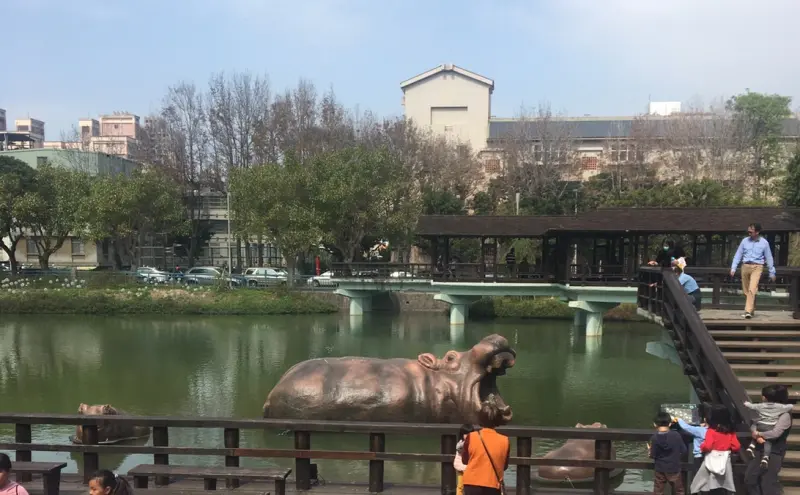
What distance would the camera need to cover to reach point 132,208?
3675cm

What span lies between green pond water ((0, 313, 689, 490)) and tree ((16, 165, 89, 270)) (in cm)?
772

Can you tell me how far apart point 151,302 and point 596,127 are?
43147 mm

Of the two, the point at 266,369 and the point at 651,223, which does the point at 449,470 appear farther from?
the point at 651,223

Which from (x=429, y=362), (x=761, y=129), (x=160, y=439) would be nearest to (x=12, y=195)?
(x=429, y=362)

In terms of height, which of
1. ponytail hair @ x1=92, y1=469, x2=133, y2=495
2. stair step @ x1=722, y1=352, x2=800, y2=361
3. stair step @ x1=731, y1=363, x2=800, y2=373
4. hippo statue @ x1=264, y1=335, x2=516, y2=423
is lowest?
hippo statue @ x1=264, y1=335, x2=516, y2=423

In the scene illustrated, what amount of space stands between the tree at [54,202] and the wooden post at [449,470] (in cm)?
3624

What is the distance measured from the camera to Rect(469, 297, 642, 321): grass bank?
33094 millimetres

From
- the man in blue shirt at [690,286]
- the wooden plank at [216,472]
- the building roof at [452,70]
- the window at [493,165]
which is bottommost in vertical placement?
the wooden plank at [216,472]

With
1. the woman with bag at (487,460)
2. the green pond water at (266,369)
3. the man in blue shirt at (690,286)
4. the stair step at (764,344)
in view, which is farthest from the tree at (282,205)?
the woman with bag at (487,460)

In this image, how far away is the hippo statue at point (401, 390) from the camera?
425 inches

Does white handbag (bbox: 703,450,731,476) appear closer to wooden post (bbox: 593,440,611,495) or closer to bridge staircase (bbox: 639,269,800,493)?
wooden post (bbox: 593,440,611,495)

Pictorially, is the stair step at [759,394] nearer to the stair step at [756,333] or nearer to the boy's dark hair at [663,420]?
the stair step at [756,333]

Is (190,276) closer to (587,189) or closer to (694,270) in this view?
(587,189)

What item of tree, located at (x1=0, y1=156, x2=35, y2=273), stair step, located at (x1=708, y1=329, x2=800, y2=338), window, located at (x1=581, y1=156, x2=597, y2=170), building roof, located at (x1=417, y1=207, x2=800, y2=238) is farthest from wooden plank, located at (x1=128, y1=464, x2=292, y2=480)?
window, located at (x1=581, y1=156, x2=597, y2=170)
